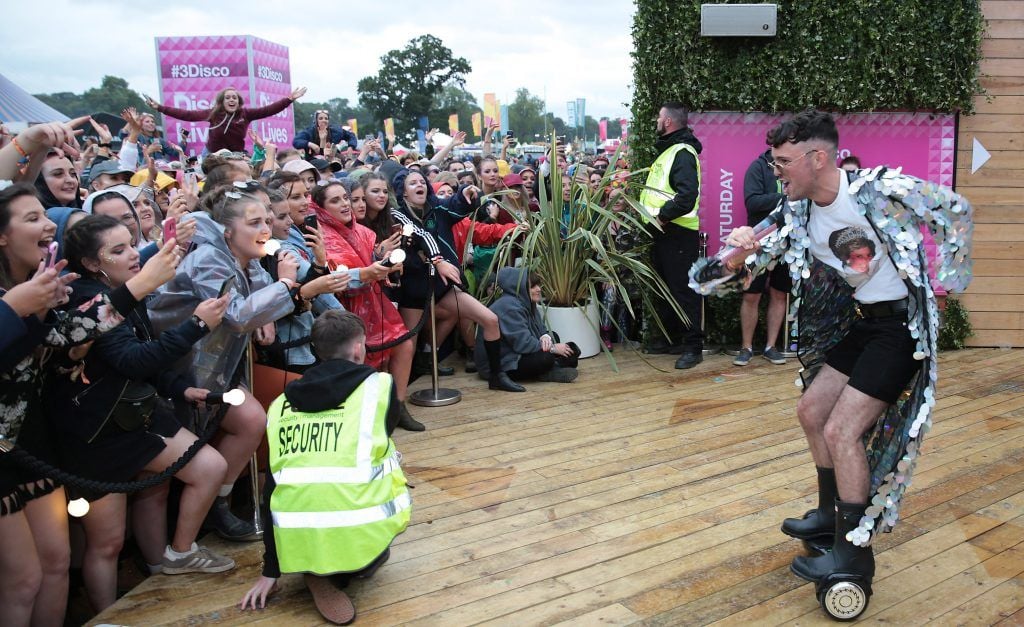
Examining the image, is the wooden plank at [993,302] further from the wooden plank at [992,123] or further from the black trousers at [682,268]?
the black trousers at [682,268]

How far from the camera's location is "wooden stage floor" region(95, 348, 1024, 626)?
9.93ft

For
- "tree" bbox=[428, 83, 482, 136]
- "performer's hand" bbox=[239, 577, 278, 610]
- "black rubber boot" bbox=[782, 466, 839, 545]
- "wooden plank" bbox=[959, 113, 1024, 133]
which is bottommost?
"performer's hand" bbox=[239, 577, 278, 610]

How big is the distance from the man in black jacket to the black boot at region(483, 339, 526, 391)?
6.04 feet

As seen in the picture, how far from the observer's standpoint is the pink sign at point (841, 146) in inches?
263

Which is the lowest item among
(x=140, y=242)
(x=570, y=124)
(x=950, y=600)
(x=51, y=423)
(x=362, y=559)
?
(x=950, y=600)

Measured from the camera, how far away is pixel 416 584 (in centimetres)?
322

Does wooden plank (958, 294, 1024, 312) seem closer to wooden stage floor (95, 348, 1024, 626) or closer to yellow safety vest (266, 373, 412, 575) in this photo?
wooden stage floor (95, 348, 1024, 626)

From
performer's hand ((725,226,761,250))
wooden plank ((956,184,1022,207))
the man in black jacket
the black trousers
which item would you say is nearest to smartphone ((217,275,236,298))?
performer's hand ((725,226,761,250))

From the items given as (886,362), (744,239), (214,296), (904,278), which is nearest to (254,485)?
(214,296)

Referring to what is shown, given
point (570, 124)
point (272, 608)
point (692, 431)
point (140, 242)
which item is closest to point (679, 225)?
point (692, 431)

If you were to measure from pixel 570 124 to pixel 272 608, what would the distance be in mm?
20169

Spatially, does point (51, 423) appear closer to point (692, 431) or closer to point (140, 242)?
point (140, 242)

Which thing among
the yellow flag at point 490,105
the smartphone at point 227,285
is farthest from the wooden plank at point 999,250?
the yellow flag at point 490,105

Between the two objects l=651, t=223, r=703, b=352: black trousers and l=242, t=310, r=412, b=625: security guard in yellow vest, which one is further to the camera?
l=651, t=223, r=703, b=352: black trousers
